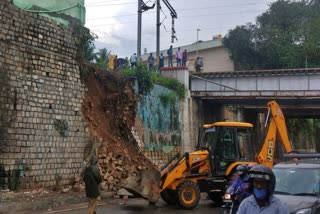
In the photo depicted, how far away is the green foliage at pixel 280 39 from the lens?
4506 centimetres

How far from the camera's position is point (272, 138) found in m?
16.2

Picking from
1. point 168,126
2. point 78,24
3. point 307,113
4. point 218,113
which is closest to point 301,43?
point 307,113

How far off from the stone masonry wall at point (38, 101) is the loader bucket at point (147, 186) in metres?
3.95

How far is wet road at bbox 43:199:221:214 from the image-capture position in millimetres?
13855

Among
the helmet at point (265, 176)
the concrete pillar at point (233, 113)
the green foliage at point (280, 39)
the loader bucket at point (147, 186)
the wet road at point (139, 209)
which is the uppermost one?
the green foliage at point (280, 39)

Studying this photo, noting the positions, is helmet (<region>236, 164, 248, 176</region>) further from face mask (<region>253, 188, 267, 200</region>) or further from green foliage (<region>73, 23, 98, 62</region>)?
green foliage (<region>73, 23, 98, 62</region>)

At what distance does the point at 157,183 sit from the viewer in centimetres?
1496

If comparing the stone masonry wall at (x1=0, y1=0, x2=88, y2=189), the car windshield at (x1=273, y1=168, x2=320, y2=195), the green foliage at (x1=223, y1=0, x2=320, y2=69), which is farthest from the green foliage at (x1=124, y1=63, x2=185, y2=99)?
the green foliage at (x1=223, y1=0, x2=320, y2=69)

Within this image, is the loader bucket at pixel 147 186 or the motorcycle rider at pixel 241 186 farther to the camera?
the loader bucket at pixel 147 186

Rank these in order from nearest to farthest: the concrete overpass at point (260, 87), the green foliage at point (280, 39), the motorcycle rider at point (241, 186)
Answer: the motorcycle rider at point (241, 186) < the concrete overpass at point (260, 87) < the green foliage at point (280, 39)

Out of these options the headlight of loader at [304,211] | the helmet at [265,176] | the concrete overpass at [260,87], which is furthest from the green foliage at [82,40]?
the helmet at [265,176]

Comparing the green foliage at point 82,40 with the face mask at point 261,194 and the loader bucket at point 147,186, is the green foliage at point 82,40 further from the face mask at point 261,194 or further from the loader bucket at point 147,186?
the face mask at point 261,194

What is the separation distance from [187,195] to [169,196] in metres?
0.97

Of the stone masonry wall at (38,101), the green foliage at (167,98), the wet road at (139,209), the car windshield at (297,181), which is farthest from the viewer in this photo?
the green foliage at (167,98)
